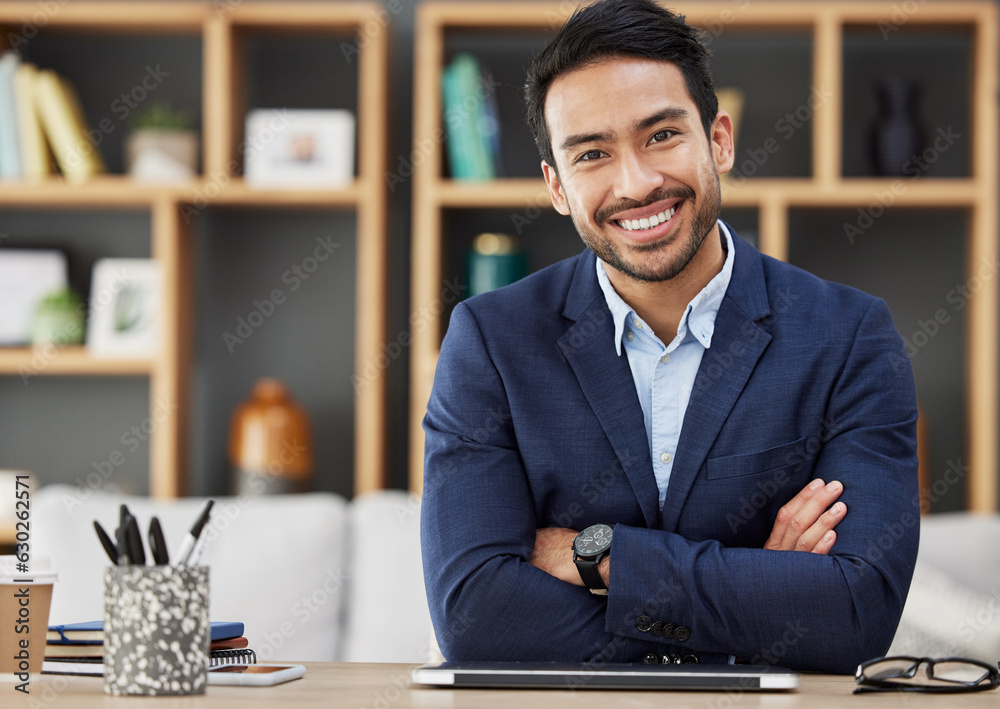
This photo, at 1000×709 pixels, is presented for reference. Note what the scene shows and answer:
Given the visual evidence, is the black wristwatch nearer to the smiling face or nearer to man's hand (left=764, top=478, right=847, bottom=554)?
man's hand (left=764, top=478, right=847, bottom=554)

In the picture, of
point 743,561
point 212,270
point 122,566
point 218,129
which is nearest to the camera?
point 122,566

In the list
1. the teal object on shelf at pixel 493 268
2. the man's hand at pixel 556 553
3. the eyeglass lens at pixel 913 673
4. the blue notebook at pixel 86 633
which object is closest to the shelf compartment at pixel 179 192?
the teal object on shelf at pixel 493 268

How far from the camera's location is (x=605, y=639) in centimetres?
141

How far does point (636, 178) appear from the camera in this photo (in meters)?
1.59

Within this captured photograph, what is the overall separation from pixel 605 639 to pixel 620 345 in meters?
0.48

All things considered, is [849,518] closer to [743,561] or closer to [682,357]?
[743,561]

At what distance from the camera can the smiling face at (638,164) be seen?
1.60 m

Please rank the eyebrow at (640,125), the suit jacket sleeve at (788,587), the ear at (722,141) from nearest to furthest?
the suit jacket sleeve at (788,587) < the eyebrow at (640,125) < the ear at (722,141)

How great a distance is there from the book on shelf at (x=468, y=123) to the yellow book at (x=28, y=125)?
1232mm

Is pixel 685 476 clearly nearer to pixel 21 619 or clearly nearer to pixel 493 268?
pixel 21 619

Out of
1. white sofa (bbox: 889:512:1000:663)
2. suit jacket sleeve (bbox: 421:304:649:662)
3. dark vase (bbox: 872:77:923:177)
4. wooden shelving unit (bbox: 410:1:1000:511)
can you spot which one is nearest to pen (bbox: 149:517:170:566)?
suit jacket sleeve (bbox: 421:304:649:662)

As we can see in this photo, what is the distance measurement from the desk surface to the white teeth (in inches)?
30.4

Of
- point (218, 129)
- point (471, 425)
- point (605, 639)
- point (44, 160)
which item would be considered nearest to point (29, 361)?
point (44, 160)

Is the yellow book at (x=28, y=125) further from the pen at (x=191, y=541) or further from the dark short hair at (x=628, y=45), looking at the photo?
the pen at (x=191, y=541)
